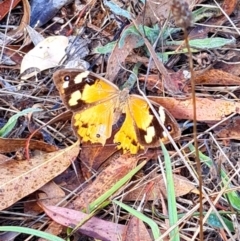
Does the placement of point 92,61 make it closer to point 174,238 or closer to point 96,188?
point 96,188

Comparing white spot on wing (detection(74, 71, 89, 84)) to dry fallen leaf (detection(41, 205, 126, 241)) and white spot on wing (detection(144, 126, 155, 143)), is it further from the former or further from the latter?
dry fallen leaf (detection(41, 205, 126, 241))

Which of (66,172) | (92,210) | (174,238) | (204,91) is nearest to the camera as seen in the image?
(174,238)

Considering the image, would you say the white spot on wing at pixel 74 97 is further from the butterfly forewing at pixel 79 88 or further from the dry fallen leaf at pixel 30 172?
the dry fallen leaf at pixel 30 172

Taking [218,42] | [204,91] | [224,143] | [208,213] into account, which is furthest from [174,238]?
[218,42]

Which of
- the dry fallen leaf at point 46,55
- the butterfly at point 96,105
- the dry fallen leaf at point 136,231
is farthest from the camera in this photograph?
the dry fallen leaf at point 46,55

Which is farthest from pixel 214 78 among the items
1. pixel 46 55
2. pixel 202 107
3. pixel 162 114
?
pixel 46 55

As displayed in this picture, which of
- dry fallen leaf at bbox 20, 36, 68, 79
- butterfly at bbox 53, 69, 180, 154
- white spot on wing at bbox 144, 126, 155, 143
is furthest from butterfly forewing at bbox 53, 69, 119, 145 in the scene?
dry fallen leaf at bbox 20, 36, 68, 79

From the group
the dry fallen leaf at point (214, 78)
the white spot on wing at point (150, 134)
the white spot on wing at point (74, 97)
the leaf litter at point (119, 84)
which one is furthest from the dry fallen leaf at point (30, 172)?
the dry fallen leaf at point (214, 78)

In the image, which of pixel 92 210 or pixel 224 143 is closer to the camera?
pixel 92 210
